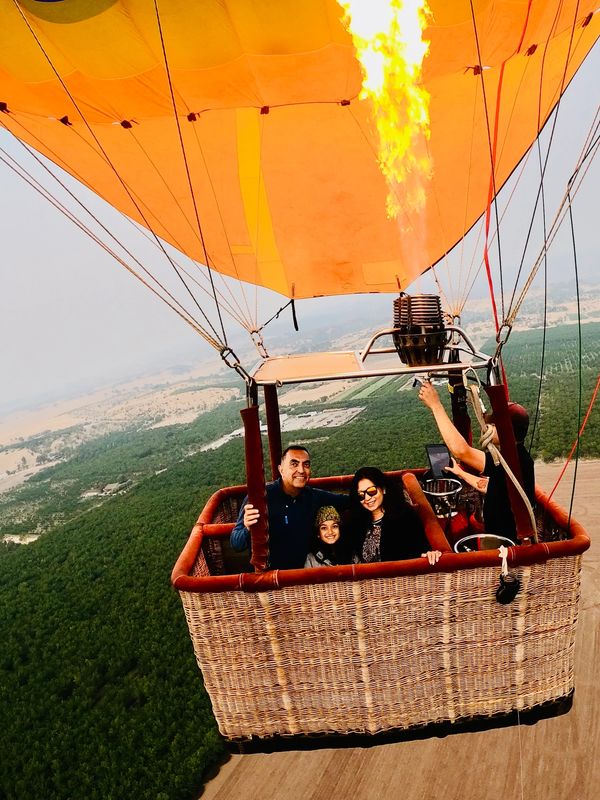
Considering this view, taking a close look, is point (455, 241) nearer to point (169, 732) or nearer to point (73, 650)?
point (169, 732)

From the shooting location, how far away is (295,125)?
18.1 feet

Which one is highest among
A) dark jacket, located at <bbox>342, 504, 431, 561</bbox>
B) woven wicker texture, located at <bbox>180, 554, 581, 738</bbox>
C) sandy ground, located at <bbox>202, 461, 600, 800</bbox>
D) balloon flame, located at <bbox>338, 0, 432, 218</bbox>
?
balloon flame, located at <bbox>338, 0, 432, 218</bbox>

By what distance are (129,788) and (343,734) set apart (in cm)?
556

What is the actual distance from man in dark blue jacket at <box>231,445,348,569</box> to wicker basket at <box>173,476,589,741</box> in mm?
637

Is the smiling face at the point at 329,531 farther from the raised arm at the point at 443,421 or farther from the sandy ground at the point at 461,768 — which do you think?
the sandy ground at the point at 461,768

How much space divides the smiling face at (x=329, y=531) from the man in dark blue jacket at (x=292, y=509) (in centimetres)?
15

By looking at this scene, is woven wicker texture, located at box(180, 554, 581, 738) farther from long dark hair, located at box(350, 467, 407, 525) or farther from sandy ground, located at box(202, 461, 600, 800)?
sandy ground, located at box(202, 461, 600, 800)

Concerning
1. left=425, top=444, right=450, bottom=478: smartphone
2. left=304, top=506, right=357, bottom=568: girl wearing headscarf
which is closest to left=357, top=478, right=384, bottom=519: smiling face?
left=304, top=506, right=357, bottom=568: girl wearing headscarf

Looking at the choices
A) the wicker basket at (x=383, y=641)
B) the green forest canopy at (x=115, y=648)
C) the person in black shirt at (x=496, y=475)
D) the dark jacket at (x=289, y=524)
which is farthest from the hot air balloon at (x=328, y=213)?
the green forest canopy at (x=115, y=648)

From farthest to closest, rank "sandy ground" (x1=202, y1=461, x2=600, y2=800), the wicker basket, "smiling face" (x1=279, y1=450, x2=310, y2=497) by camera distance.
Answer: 1. "sandy ground" (x1=202, y1=461, x2=600, y2=800)
2. "smiling face" (x1=279, y1=450, x2=310, y2=497)
3. the wicker basket

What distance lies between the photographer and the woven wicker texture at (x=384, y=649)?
2133mm

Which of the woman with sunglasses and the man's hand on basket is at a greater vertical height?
the man's hand on basket

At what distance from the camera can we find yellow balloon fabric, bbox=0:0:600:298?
3.82 m

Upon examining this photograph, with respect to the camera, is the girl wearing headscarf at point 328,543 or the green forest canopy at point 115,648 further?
the green forest canopy at point 115,648
